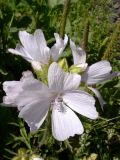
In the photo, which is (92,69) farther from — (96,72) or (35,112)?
(35,112)

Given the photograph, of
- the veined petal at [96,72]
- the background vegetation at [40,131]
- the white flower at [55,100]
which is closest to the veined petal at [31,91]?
the white flower at [55,100]

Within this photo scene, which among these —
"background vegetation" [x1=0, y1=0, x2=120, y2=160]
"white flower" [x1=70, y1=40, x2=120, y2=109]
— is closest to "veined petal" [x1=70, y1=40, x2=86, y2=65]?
"white flower" [x1=70, y1=40, x2=120, y2=109]

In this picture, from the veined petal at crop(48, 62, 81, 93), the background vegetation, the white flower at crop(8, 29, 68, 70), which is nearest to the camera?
the veined petal at crop(48, 62, 81, 93)

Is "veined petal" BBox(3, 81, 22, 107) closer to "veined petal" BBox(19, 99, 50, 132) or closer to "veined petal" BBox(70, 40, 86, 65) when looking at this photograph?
"veined petal" BBox(19, 99, 50, 132)

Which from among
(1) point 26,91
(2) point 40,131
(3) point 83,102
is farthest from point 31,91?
(2) point 40,131

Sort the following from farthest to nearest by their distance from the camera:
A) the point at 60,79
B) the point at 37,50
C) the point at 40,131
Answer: the point at 40,131 → the point at 37,50 → the point at 60,79

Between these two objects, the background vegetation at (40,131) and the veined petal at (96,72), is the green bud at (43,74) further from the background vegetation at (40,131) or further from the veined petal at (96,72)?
the background vegetation at (40,131)
